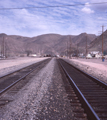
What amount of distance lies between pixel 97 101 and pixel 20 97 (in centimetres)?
325

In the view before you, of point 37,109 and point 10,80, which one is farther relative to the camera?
point 10,80

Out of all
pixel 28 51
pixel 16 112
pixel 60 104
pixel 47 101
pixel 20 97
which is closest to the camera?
pixel 16 112

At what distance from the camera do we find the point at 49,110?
4828mm

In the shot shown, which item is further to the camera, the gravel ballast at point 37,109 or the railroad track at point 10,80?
the railroad track at point 10,80

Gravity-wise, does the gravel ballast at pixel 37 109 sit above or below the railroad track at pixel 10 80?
below

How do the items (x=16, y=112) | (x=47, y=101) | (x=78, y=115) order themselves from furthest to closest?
(x=47, y=101)
(x=16, y=112)
(x=78, y=115)

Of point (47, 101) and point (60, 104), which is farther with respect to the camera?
point (47, 101)

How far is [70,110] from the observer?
4805 millimetres

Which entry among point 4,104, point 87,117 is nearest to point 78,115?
point 87,117

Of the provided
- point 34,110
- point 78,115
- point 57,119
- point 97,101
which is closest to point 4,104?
point 34,110

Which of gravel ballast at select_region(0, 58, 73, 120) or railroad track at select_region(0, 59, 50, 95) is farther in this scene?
railroad track at select_region(0, 59, 50, 95)

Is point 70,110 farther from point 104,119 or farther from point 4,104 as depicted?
point 4,104

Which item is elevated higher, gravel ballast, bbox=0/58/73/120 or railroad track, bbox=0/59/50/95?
railroad track, bbox=0/59/50/95

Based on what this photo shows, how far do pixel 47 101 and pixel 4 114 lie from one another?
70.9 inches
